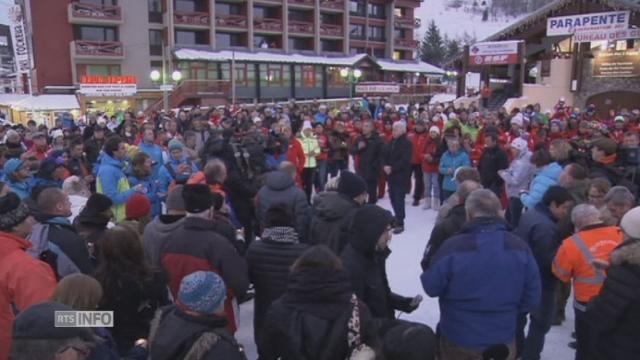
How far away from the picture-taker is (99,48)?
107 ft

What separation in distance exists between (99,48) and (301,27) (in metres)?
16.4

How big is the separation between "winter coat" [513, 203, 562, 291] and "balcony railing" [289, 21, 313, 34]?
3969 centimetres

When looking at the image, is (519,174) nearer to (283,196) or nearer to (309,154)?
(283,196)

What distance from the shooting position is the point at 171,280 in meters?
3.37

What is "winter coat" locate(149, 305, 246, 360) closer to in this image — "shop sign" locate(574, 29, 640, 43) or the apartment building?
"shop sign" locate(574, 29, 640, 43)

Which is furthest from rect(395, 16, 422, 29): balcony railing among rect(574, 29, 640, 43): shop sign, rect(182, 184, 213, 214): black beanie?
rect(182, 184, 213, 214): black beanie

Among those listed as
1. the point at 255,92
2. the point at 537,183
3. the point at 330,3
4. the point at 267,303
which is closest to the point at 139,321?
the point at 267,303

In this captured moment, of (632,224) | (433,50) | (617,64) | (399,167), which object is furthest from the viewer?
(433,50)

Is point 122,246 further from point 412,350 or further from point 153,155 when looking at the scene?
point 153,155

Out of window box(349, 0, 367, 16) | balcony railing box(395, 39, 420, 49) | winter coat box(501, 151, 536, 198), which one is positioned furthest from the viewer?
balcony railing box(395, 39, 420, 49)

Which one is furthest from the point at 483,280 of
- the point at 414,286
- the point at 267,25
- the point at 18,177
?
the point at 267,25

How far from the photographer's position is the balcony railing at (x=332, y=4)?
43.8 metres

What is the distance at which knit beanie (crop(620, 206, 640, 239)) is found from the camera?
2916 mm

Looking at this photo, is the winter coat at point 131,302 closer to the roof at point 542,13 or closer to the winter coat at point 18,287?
the winter coat at point 18,287
